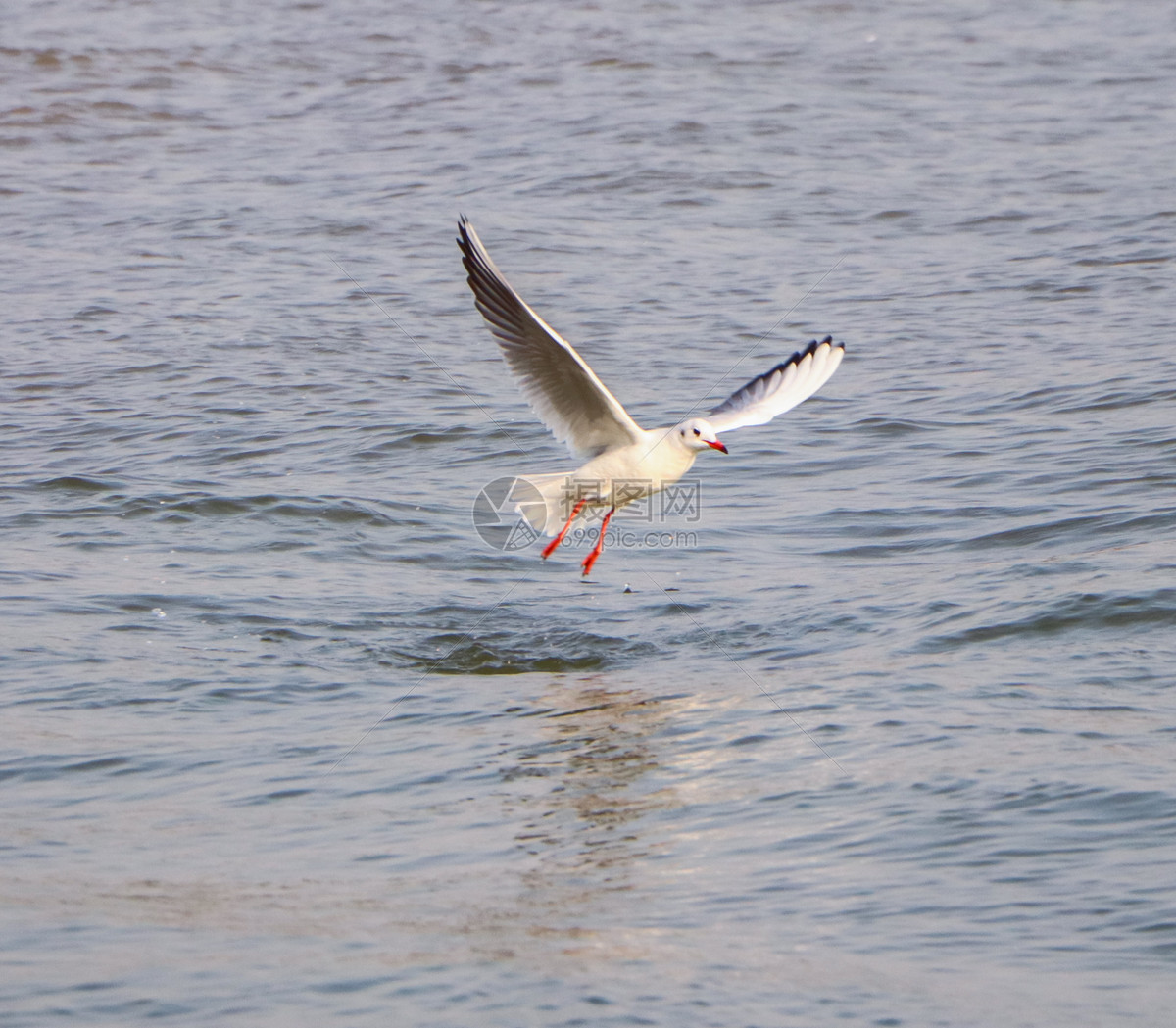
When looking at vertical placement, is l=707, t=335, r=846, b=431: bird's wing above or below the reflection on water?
above

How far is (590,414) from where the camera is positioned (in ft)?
25.8

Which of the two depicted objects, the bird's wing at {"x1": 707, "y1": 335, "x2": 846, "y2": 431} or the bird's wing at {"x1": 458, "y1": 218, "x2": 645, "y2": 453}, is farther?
the bird's wing at {"x1": 707, "y1": 335, "x2": 846, "y2": 431}

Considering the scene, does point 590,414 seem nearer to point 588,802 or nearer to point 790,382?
point 790,382

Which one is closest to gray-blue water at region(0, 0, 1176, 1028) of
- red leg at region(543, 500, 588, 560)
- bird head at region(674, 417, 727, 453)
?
red leg at region(543, 500, 588, 560)

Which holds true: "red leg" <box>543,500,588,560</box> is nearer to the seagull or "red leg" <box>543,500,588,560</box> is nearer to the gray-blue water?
the seagull

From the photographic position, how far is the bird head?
308 inches

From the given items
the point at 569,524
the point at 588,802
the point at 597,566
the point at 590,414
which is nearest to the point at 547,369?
the point at 590,414

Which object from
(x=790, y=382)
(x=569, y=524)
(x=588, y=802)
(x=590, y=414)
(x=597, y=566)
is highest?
(x=790, y=382)

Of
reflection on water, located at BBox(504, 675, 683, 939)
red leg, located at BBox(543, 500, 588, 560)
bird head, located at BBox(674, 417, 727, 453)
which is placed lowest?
reflection on water, located at BBox(504, 675, 683, 939)

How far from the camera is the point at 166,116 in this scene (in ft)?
64.4

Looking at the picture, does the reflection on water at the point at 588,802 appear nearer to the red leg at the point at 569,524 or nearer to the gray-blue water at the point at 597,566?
the gray-blue water at the point at 597,566

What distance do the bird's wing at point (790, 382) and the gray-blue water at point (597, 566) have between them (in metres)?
0.91

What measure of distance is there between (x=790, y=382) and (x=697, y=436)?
0.99m

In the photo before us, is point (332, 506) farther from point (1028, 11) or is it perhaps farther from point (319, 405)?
point (1028, 11)
